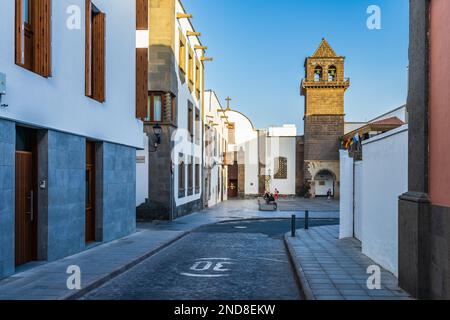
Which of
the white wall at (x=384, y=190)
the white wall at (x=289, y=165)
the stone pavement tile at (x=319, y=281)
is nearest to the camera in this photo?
the stone pavement tile at (x=319, y=281)

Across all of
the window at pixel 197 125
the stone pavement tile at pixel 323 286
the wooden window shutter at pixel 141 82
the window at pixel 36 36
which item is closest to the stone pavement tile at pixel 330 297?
the stone pavement tile at pixel 323 286

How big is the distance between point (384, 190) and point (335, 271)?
2.03 m

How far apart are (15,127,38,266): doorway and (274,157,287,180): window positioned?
40.8m

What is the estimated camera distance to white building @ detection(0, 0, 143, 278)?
26.4 feet

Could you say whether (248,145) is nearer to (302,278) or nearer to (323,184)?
(323,184)

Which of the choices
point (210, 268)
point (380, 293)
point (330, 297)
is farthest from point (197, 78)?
point (330, 297)

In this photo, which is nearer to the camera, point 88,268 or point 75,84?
point 88,268

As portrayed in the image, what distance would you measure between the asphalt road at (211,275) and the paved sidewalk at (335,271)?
1.14 ft

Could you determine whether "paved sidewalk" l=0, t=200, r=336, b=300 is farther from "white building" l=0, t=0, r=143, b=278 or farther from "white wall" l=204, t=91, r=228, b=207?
"white wall" l=204, t=91, r=228, b=207

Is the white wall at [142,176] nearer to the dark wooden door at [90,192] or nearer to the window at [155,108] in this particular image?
the window at [155,108]

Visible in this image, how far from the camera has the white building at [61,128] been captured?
8.04m

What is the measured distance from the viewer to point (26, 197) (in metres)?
9.04

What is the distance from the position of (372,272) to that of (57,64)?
791 cm

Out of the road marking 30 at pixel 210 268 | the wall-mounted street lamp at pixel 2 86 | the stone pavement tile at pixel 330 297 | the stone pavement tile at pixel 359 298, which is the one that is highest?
the wall-mounted street lamp at pixel 2 86
